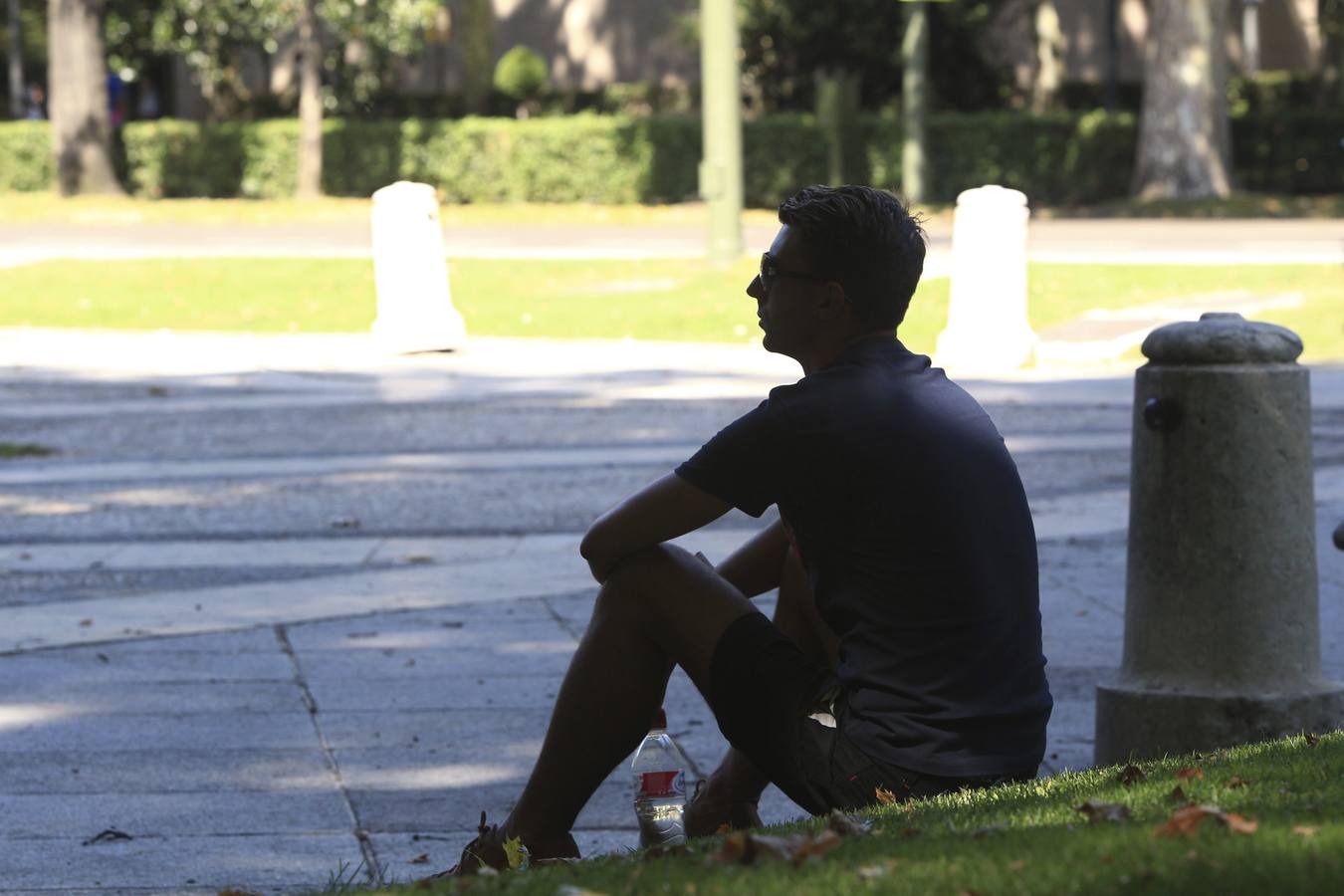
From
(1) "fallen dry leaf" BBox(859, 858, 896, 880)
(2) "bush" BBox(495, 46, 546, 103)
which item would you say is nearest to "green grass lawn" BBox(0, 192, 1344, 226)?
(2) "bush" BBox(495, 46, 546, 103)

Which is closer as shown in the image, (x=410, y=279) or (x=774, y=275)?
(x=774, y=275)

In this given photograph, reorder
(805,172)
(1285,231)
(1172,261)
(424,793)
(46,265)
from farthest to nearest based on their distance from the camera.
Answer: (805,172), (1285,231), (46,265), (1172,261), (424,793)

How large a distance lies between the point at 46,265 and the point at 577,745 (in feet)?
60.9

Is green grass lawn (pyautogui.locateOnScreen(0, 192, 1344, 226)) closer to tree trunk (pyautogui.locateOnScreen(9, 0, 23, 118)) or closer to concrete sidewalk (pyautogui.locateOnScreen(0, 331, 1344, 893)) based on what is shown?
concrete sidewalk (pyautogui.locateOnScreen(0, 331, 1344, 893))

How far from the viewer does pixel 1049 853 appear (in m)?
2.80

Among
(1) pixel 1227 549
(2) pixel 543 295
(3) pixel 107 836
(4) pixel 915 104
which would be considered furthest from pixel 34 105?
(1) pixel 1227 549

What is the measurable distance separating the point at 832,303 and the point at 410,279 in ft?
39.1

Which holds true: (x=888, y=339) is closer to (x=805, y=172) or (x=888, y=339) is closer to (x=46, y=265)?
(x=46, y=265)

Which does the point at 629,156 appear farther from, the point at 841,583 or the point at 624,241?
the point at 841,583

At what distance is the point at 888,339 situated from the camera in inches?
149

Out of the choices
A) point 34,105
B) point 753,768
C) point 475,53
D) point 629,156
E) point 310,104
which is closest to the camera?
point 753,768

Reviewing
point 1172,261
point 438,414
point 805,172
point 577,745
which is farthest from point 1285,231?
point 577,745

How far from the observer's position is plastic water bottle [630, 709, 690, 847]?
4.08m

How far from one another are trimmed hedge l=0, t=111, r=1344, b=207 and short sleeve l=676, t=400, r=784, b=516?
29.3m
